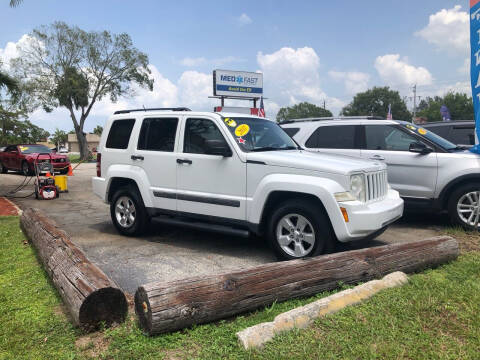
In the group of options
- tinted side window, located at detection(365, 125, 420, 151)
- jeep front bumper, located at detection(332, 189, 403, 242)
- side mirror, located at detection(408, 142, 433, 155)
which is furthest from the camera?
tinted side window, located at detection(365, 125, 420, 151)

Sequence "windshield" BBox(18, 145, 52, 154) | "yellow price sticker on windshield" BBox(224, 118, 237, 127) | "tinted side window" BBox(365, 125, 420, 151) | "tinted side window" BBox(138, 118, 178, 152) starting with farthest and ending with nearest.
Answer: "windshield" BBox(18, 145, 52, 154), "tinted side window" BBox(365, 125, 420, 151), "tinted side window" BBox(138, 118, 178, 152), "yellow price sticker on windshield" BBox(224, 118, 237, 127)

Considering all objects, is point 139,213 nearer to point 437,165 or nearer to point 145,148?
point 145,148

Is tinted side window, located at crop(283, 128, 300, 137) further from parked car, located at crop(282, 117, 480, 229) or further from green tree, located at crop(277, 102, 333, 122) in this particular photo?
green tree, located at crop(277, 102, 333, 122)

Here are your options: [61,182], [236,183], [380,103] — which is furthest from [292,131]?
[380,103]

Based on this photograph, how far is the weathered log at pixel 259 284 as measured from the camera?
125 inches

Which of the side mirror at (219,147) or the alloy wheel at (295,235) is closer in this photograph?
the alloy wheel at (295,235)

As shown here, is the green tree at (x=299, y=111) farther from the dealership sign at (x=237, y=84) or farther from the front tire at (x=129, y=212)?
the front tire at (x=129, y=212)

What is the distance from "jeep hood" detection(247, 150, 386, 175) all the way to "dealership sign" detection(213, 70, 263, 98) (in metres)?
20.5

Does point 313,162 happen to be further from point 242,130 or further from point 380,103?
point 380,103

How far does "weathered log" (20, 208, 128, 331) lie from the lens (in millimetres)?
3275

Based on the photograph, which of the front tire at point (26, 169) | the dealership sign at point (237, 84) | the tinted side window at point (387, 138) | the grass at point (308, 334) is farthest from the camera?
the dealership sign at point (237, 84)

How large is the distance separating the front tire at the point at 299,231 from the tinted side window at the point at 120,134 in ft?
9.60

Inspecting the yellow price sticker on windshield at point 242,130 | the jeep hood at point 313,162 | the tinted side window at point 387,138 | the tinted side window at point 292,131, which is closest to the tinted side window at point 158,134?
the yellow price sticker on windshield at point 242,130

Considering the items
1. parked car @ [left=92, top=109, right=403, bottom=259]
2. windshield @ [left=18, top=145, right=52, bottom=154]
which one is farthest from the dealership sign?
parked car @ [left=92, top=109, right=403, bottom=259]
